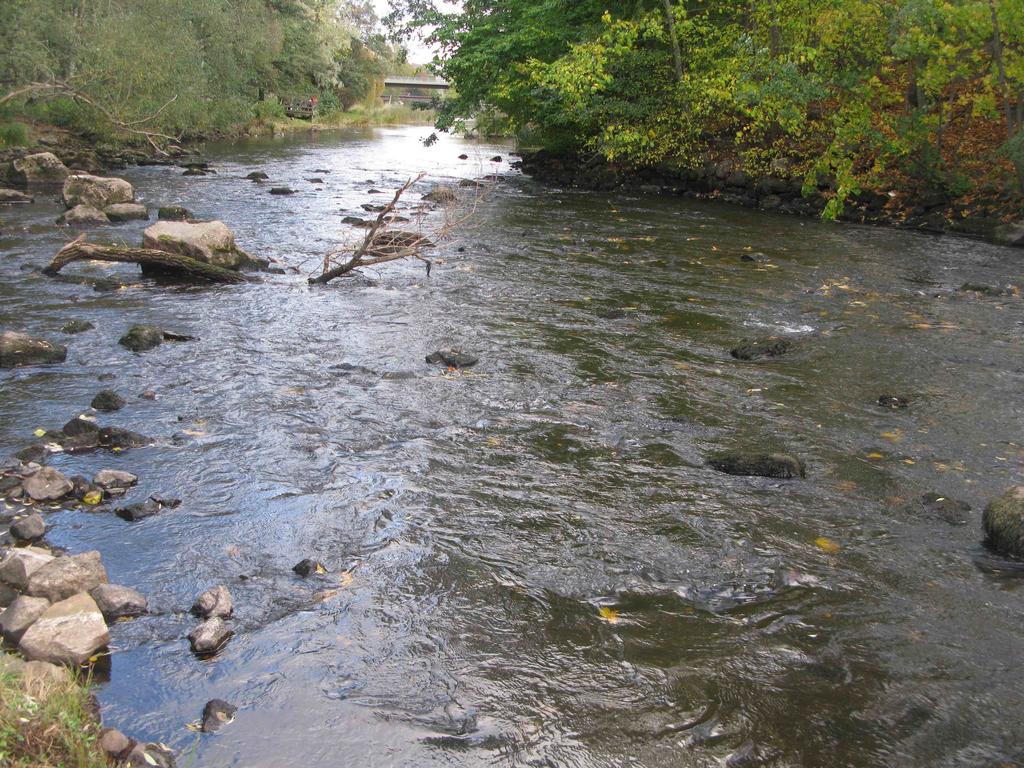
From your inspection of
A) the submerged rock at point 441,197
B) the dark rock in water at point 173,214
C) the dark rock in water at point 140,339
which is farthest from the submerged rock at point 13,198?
the dark rock in water at point 140,339

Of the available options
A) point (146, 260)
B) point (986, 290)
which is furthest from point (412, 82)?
point (986, 290)

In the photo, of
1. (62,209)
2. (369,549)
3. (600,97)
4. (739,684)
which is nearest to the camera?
(739,684)

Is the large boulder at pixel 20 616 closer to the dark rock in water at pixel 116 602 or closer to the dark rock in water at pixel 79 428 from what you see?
the dark rock in water at pixel 116 602

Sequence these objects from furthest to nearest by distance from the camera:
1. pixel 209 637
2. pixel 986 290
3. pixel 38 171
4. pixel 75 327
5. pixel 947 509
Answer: pixel 38 171 → pixel 986 290 → pixel 75 327 → pixel 947 509 → pixel 209 637

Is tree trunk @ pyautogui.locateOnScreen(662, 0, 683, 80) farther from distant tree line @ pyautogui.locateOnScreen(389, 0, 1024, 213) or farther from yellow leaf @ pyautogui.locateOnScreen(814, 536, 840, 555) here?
yellow leaf @ pyautogui.locateOnScreen(814, 536, 840, 555)

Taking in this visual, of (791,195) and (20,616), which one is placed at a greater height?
(791,195)

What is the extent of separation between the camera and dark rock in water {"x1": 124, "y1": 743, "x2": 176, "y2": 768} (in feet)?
11.2

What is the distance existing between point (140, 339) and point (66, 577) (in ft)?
17.7

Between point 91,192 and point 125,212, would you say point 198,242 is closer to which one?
point 125,212

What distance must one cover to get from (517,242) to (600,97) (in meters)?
9.56

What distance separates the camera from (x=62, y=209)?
18406 millimetres

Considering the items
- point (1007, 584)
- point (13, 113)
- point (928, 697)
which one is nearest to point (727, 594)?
point (928, 697)

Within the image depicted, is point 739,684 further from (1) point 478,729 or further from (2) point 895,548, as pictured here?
(2) point 895,548

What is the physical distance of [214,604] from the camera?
474 cm
